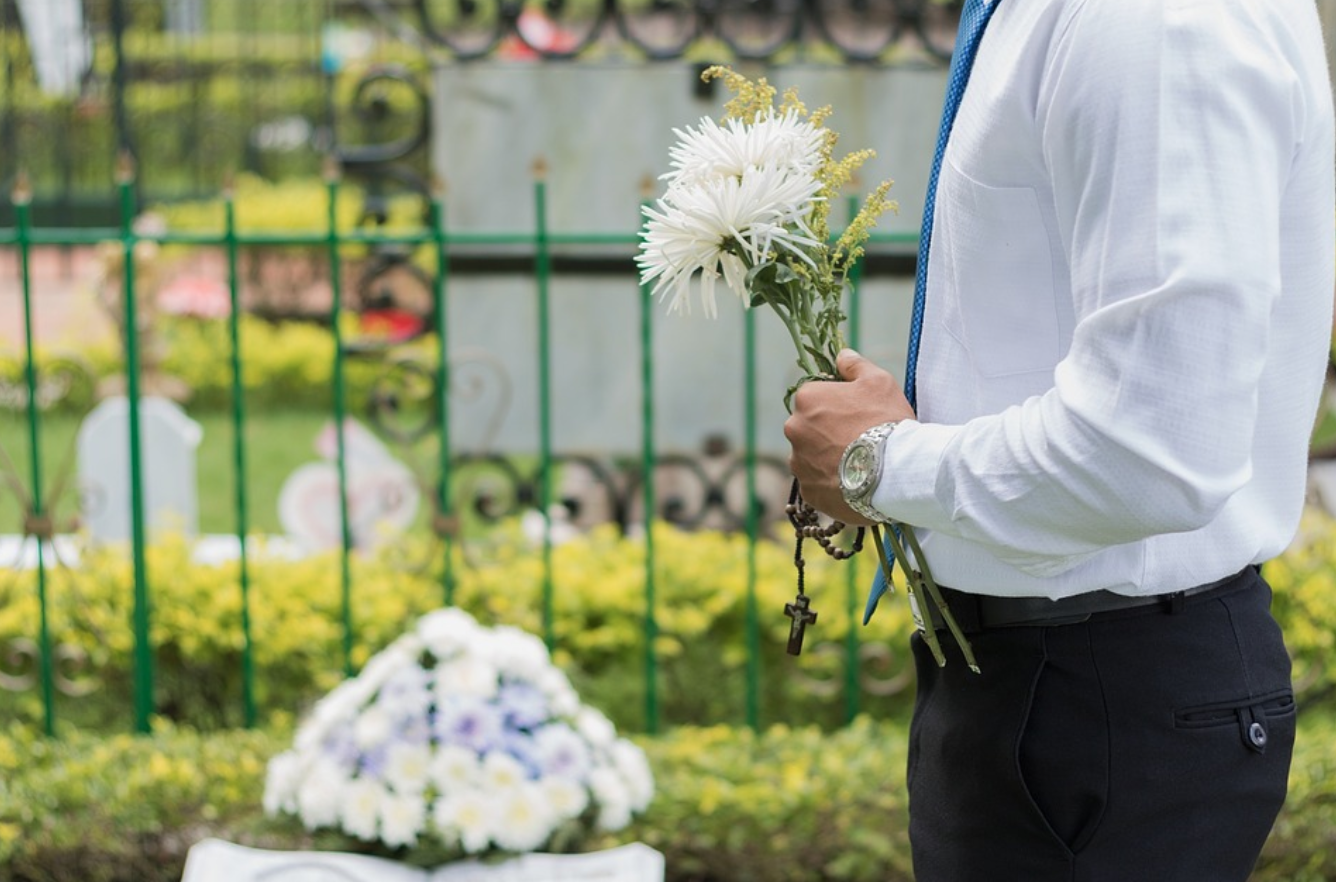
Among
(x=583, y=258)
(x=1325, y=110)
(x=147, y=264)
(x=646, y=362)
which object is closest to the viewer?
(x=1325, y=110)

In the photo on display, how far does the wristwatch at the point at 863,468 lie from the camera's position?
136cm

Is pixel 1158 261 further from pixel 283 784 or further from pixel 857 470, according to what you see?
pixel 283 784

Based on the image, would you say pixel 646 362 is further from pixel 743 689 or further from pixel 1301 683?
pixel 1301 683

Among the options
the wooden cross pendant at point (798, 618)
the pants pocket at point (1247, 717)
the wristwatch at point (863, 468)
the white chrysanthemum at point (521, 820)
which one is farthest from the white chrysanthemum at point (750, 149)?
the white chrysanthemum at point (521, 820)

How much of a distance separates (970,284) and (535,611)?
7.87ft

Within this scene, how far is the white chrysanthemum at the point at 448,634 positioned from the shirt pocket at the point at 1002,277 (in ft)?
5.56

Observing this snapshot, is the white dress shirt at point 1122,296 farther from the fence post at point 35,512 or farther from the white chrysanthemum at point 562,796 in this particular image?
the fence post at point 35,512

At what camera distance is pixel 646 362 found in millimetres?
3533

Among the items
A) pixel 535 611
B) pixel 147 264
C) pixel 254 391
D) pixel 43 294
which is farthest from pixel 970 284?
A: pixel 43 294

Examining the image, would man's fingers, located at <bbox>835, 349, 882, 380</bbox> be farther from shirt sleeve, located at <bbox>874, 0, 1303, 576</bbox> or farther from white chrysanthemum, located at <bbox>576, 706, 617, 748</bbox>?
white chrysanthemum, located at <bbox>576, 706, 617, 748</bbox>

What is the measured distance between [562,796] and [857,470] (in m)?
1.59

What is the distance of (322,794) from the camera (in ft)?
→ 9.26

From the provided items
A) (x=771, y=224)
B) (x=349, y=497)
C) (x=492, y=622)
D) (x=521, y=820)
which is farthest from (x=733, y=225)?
(x=349, y=497)

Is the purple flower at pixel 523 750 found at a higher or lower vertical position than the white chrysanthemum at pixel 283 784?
higher
